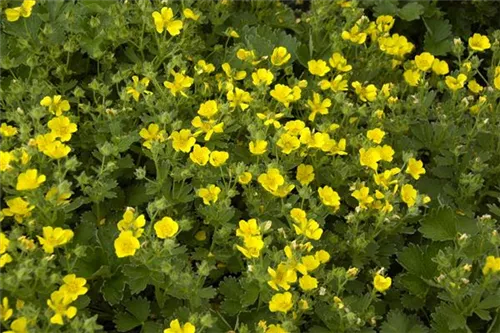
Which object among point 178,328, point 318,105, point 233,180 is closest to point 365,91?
point 318,105

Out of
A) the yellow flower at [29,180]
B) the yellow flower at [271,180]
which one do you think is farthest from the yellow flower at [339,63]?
the yellow flower at [29,180]

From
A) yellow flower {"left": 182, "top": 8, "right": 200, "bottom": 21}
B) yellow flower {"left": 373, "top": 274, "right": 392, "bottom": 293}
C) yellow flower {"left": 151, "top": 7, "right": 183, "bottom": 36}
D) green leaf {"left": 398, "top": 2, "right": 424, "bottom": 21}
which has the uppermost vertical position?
yellow flower {"left": 151, "top": 7, "right": 183, "bottom": 36}

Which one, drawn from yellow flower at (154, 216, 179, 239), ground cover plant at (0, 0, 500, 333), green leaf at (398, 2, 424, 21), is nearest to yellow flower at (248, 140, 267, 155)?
ground cover plant at (0, 0, 500, 333)

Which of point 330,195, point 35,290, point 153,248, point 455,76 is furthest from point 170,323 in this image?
point 455,76

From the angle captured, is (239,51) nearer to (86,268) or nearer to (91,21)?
(91,21)

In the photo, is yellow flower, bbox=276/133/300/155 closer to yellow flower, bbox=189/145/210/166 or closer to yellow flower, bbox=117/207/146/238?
yellow flower, bbox=189/145/210/166

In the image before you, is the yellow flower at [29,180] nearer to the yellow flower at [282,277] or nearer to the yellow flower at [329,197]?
the yellow flower at [282,277]
